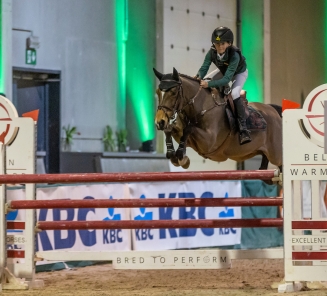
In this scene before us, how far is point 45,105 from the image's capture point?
43.9 ft

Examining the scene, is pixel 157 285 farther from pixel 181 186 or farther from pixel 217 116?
pixel 181 186

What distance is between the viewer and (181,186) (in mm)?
10781

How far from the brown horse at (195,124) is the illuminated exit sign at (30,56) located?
20.1ft

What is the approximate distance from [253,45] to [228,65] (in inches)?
363

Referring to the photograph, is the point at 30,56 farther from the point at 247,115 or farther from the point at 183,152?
the point at 183,152

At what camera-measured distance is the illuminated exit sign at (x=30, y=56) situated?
41.7 feet

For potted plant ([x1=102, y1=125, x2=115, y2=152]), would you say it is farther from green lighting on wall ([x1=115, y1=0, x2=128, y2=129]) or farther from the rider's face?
the rider's face

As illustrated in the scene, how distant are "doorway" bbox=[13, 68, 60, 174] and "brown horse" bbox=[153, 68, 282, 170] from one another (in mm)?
6062

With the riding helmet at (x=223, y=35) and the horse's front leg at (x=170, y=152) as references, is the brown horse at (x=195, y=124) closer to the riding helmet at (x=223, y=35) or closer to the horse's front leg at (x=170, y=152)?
the horse's front leg at (x=170, y=152)

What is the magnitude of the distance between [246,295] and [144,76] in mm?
8801

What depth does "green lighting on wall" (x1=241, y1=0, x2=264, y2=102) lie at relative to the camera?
1614cm

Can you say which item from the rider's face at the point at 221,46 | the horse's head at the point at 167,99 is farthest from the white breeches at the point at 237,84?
the horse's head at the point at 167,99

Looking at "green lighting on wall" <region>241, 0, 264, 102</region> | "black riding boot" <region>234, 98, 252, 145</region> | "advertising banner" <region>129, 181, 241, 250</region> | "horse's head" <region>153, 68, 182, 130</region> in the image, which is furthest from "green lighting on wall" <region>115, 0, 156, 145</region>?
"horse's head" <region>153, 68, 182, 130</region>

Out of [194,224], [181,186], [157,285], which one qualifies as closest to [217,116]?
[194,224]
